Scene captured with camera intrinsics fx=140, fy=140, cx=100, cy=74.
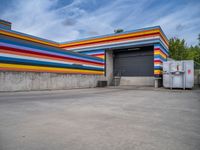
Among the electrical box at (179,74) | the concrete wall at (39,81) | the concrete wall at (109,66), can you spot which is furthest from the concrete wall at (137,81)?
the concrete wall at (39,81)

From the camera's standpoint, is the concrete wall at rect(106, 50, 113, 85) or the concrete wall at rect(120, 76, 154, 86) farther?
the concrete wall at rect(106, 50, 113, 85)

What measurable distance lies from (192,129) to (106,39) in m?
15.1

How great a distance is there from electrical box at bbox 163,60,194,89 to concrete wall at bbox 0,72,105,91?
7.37 meters

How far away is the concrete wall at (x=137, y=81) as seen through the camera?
1565cm

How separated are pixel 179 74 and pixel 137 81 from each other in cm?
545

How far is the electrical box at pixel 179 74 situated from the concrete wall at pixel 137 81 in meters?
3.44

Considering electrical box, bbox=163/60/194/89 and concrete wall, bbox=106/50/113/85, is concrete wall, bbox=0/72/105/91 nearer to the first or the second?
concrete wall, bbox=106/50/113/85

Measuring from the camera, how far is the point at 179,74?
11.5 meters

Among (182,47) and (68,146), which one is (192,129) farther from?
(182,47)

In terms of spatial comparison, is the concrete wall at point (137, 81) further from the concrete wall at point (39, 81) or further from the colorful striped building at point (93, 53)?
the concrete wall at point (39, 81)

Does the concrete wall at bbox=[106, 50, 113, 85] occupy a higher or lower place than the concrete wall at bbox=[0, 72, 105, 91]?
higher

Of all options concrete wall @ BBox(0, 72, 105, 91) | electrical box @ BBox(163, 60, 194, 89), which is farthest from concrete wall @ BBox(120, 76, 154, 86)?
concrete wall @ BBox(0, 72, 105, 91)

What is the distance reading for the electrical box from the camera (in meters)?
11.2

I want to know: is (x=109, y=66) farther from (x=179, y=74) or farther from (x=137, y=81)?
(x=179, y=74)
